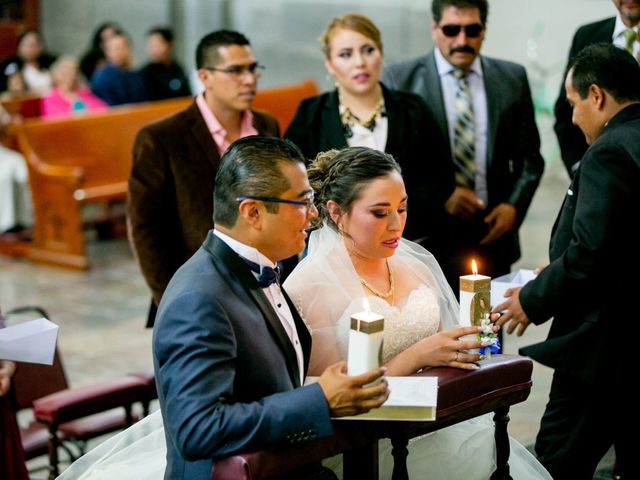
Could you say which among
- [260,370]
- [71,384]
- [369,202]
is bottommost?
[71,384]

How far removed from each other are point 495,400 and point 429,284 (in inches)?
33.3

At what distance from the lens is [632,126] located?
3.48 metres

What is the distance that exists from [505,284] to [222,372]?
179cm

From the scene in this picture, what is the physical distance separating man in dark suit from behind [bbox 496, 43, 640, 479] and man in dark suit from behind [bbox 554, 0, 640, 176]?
105 centimetres

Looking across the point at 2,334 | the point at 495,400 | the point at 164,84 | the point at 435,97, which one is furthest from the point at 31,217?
the point at 495,400

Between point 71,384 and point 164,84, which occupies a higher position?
point 164,84

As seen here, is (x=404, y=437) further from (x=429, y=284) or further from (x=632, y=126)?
(x=632, y=126)

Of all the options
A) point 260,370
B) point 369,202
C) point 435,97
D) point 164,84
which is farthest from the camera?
point 164,84

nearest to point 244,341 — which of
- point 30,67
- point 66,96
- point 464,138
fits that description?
point 464,138

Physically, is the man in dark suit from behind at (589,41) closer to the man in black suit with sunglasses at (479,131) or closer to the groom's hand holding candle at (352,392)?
the man in black suit with sunglasses at (479,131)

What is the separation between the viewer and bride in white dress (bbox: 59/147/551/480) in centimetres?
320

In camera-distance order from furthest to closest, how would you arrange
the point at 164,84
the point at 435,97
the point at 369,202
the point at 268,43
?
1. the point at 268,43
2. the point at 164,84
3. the point at 435,97
4. the point at 369,202

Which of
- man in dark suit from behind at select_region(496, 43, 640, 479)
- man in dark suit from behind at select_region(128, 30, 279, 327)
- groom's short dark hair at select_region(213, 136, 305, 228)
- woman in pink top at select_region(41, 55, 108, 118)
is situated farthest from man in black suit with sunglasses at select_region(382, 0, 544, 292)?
woman in pink top at select_region(41, 55, 108, 118)

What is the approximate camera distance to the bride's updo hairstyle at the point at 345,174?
337cm
